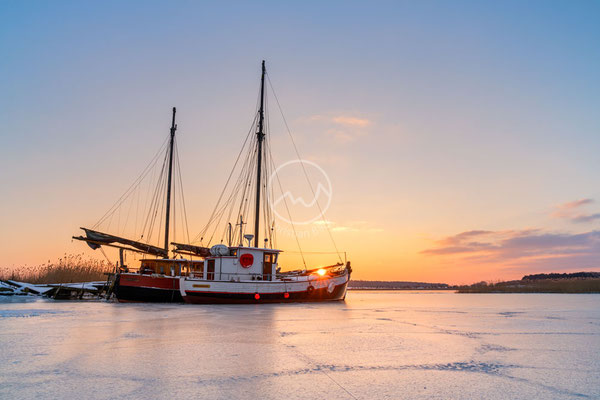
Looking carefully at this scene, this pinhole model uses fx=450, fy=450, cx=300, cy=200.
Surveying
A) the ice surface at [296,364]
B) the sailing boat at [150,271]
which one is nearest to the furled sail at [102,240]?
the sailing boat at [150,271]

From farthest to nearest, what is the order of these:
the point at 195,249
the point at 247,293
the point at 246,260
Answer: the point at 195,249
the point at 246,260
the point at 247,293

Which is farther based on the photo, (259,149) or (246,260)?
(259,149)

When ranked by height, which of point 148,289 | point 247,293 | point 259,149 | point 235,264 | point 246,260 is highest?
point 259,149

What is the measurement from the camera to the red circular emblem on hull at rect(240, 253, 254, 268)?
33062 millimetres

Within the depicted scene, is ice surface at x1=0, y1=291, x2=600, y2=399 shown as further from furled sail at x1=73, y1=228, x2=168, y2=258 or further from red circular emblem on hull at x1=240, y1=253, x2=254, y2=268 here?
furled sail at x1=73, y1=228, x2=168, y2=258

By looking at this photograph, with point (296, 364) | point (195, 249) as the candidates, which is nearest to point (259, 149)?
point (195, 249)

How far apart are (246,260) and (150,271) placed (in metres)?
9.56

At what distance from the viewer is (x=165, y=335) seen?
11.7m

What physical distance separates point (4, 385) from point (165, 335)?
226 inches

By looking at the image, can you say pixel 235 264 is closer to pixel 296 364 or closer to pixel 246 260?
pixel 246 260

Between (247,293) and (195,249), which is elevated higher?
(195,249)

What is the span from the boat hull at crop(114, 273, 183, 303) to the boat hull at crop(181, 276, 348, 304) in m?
3.23

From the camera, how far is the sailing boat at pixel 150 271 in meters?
33.3

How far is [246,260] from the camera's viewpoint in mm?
33188
